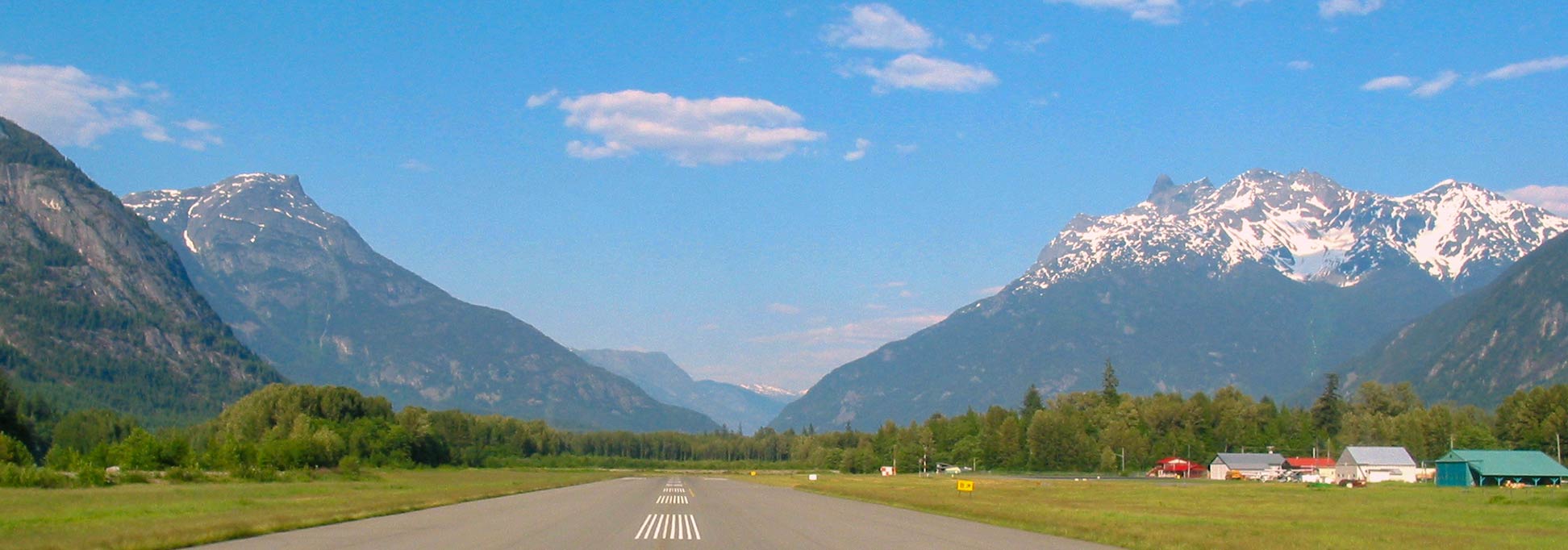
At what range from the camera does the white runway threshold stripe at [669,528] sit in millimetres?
37906

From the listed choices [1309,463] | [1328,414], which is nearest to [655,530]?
[1309,463]

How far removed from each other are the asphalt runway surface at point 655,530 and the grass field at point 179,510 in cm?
156

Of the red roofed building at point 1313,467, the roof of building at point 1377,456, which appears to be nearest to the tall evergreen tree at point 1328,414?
the red roofed building at point 1313,467

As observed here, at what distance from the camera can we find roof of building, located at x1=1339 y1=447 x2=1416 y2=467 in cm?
12269

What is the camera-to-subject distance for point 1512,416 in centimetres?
14438

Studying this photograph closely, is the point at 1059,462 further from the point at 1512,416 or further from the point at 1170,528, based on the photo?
the point at 1170,528

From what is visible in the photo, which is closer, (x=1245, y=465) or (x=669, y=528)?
(x=669, y=528)

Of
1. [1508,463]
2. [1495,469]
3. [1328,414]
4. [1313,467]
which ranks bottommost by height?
[1313,467]

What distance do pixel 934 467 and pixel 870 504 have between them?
13280cm

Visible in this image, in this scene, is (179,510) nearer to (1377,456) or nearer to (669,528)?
(669,528)

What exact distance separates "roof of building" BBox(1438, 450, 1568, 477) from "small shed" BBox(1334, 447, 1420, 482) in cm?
1986

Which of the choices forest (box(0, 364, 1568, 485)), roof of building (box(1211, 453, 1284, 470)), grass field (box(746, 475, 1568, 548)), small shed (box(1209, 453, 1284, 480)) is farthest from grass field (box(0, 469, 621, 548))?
roof of building (box(1211, 453, 1284, 470))

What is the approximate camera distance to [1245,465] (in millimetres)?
148000

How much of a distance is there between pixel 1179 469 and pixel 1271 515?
4356 inches
